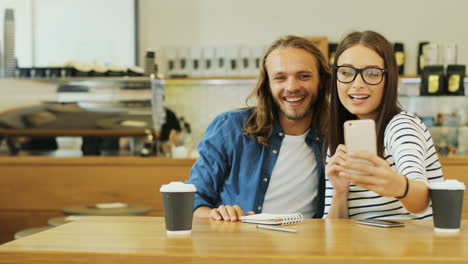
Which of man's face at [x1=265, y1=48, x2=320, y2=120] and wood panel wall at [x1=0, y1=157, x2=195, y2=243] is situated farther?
wood panel wall at [x1=0, y1=157, x2=195, y2=243]

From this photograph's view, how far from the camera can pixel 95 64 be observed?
457cm

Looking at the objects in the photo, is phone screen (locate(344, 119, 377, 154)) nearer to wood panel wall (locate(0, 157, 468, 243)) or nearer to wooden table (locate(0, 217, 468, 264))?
wooden table (locate(0, 217, 468, 264))

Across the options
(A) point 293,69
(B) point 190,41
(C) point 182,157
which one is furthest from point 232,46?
(A) point 293,69

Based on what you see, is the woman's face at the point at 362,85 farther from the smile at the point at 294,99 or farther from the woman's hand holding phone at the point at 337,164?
the smile at the point at 294,99

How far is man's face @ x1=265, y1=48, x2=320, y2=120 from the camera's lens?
7.90 ft

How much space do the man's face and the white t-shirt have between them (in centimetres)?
14

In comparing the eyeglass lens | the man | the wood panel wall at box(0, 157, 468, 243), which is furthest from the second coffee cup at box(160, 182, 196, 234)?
the wood panel wall at box(0, 157, 468, 243)

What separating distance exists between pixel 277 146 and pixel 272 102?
20 centimetres

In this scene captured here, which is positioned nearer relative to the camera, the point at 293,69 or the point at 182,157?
the point at 293,69

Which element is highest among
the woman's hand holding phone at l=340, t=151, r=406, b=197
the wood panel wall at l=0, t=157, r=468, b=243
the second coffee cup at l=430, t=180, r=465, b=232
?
the woman's hand holding phone at l=340, t=151, r=406, b=197

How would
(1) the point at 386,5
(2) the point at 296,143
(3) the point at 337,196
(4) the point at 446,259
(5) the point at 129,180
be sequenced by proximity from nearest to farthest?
(4) the point at 446,259 → (3) the point at 337,196 → (2) the point at 296,143 → (5) the point at 129,180 → (1) the point at 386,5

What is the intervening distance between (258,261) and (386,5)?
447 centimetres

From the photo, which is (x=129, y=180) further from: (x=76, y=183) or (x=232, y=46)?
(x=232, y=46)

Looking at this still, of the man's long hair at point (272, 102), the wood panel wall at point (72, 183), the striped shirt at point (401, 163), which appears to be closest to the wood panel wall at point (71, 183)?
the wood panel wall at point (72, 183)
